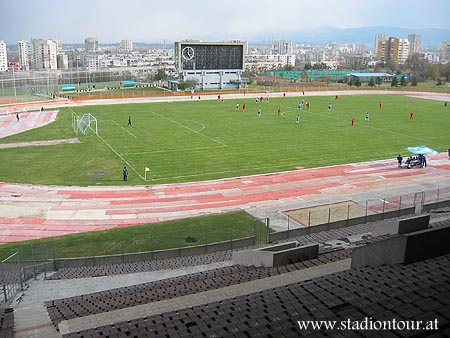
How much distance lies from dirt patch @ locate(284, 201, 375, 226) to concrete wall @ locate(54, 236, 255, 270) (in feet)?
14.0

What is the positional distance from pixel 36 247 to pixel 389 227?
42.2 ft

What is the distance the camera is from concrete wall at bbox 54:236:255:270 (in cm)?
1695

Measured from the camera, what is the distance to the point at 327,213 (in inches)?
864

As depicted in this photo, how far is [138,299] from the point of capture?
1251cm

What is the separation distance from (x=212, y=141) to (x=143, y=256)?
23038mm

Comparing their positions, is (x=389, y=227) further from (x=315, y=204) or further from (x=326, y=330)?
(x=326, y=330)

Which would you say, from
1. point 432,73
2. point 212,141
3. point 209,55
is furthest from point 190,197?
point 432,73

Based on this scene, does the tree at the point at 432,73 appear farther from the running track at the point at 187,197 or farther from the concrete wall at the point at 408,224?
the concrete wall at the point at 408,224

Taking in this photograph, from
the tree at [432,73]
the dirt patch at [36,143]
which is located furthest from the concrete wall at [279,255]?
the tree at [432,73]

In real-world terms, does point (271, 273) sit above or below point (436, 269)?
below

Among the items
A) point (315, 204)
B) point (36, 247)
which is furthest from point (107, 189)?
point (315, 204)

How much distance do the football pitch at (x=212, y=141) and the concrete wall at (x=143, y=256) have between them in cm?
1055

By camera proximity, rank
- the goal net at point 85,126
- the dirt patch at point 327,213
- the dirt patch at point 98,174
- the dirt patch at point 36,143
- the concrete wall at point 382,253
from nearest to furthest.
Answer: the concrete wall at point 382,253 < the dirt patch at point 327,213 < the dirt patch at point 98,174 < the dirt patch at point 36,143 < the goal net at point 85,126

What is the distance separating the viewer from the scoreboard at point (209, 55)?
84.5 m
